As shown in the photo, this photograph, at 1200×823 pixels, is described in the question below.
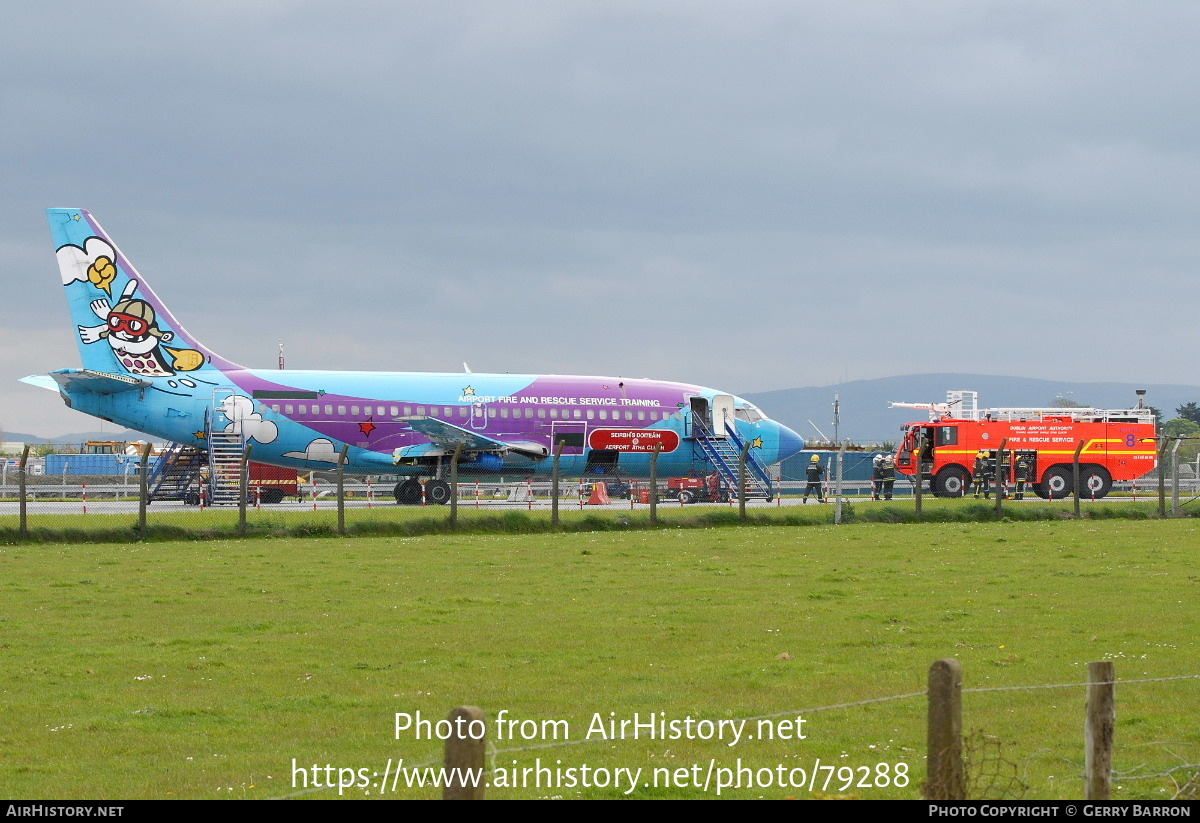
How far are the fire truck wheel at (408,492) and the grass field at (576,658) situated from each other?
20.4m

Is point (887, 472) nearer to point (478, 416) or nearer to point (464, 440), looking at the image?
point (478, 416)

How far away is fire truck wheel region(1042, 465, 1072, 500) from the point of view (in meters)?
47.9

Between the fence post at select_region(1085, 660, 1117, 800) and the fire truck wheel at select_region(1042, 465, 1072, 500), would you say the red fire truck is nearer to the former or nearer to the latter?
the fire truck wheel at select_region(1042, 465, 1072, 500)

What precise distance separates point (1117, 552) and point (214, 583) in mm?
14026

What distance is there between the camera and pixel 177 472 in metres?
44.5

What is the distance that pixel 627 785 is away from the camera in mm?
7754

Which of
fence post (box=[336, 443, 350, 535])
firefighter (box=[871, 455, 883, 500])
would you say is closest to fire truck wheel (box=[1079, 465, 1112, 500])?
firefighter (box=[871, 455, 883, 500])

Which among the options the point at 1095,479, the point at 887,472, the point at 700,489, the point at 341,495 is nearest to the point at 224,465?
the point at 700,489

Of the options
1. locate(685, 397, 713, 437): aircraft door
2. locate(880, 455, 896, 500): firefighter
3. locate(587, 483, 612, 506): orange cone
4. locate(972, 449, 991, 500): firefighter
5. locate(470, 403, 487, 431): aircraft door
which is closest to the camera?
locate(470, 403, 487, 431): aircraft door

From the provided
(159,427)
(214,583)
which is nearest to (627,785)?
(214,583)

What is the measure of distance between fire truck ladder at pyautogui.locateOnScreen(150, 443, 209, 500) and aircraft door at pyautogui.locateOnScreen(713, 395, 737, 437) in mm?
16322

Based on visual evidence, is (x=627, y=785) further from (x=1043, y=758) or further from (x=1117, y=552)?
(x=1117, y=552)

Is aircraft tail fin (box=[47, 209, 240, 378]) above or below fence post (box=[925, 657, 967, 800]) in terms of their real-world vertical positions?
above

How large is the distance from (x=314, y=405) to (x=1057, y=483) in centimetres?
2537
